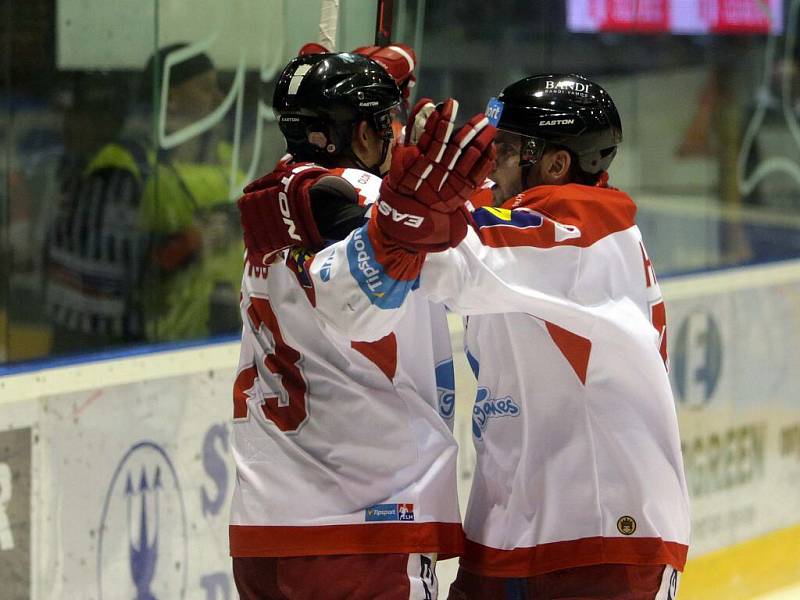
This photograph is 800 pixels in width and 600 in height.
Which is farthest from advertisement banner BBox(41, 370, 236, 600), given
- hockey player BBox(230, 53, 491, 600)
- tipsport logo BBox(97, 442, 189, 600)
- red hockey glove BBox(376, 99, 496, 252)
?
red hockey glove BBox(376, 99, 496, 252)

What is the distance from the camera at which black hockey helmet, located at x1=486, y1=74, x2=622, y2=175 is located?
6.03 ft

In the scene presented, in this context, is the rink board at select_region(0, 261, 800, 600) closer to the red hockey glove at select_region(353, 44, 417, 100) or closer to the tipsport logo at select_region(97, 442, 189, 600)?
the tipsport logo at select_region(97, 442, 189, 600)

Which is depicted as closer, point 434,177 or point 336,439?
point 434,177

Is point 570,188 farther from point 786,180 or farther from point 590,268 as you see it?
point 786,180

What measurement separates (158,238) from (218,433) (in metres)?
0.60

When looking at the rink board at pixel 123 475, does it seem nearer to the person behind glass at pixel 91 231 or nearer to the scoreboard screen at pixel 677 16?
the person behind glass at pixel 91 231

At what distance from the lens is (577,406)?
1.84 metres

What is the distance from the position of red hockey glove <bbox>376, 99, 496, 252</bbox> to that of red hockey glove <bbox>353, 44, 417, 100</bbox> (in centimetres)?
64

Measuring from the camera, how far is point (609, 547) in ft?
6.05

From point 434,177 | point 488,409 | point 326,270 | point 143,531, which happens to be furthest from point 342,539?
point 143,531

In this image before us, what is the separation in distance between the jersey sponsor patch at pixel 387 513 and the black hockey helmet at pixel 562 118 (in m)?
0.51

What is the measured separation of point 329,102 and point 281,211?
17 centimetres

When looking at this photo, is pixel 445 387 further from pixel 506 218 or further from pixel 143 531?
pixel 143 531

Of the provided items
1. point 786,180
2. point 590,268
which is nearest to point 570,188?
point 590,268
